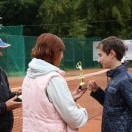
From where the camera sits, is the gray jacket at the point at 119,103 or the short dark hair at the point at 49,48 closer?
the short dark hair at the point at 49,48

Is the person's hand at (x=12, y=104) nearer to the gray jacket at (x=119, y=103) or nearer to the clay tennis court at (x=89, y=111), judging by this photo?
the gray jacket at (x=119, y=103)

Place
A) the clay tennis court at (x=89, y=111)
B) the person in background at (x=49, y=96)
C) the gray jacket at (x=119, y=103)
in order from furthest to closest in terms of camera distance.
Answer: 1. the clay tennis court at (x=89, y=111)
2. the gray jacket at (x=119, y=103)
3. the person in background at (x=49, y=96)

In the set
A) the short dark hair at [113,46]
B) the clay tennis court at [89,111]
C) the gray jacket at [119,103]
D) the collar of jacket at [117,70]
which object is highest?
the short dark hair at [113,46]

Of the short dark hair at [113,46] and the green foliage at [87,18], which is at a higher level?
the short dark hair at [113,46]

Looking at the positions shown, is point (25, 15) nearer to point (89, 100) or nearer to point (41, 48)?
point (89, 100)

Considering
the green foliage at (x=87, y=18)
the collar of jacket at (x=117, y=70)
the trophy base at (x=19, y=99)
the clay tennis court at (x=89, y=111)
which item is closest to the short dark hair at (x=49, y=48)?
the trophy base at (x=19, y=99)

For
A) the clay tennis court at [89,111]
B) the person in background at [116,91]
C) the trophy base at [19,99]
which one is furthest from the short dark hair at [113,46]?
the clay tennis court at [89,111]

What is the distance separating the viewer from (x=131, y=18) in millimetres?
42531

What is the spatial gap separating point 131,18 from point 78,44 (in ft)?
44.1

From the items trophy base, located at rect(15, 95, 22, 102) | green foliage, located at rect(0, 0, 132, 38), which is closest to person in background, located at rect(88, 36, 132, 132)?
trophy base, located at rect(15, 95, 22, 102)

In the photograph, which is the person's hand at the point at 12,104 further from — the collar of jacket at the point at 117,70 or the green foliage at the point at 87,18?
the green foliage at the point at 87,18

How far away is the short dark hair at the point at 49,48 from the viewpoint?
368 centimetres

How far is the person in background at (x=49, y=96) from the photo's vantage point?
356 cm

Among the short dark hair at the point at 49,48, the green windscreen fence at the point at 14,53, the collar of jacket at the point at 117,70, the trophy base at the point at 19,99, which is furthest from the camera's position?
the green windscreen fence at the point at 14,53
